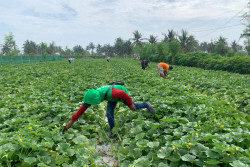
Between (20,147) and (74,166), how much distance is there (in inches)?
36.7

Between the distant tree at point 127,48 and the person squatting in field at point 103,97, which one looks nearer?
the person squatting in field at point 103,97

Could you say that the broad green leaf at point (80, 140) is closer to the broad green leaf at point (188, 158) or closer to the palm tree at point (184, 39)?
the broad green leaf at point (188, 158)

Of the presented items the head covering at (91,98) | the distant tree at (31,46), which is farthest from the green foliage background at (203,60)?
the distant tree at (31,46)

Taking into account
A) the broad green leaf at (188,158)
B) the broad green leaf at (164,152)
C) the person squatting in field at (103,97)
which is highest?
the person squatting in field at (103,97)

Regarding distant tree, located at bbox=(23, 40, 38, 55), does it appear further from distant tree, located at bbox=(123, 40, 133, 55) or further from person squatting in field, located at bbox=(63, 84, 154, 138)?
person squatting in field, located at bbox=(63, 84, 154, 138)

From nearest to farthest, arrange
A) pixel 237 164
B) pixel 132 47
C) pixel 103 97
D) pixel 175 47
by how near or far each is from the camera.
Answer: pixel 237 164 < pixel 103 97 < pixel 175 47 < pixel 132 47

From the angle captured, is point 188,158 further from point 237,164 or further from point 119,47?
point 119,47

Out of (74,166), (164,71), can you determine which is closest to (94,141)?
(74,166)

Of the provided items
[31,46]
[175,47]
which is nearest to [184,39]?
[175,47]

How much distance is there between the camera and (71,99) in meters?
6.40

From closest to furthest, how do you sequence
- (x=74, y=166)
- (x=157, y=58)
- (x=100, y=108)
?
(x=74, y=166) → (x=100, y=108) → (x=157, y=58)

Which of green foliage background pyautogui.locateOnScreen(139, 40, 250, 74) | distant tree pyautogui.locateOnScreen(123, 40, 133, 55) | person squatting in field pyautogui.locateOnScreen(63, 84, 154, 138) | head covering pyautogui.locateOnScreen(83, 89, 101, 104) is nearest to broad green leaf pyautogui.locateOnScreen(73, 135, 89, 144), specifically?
person squatting in field pyautogui.locateOnScreen(63, 84, 154, 138)

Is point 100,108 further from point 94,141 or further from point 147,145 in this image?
point 147,145

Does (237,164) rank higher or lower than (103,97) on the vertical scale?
lower
